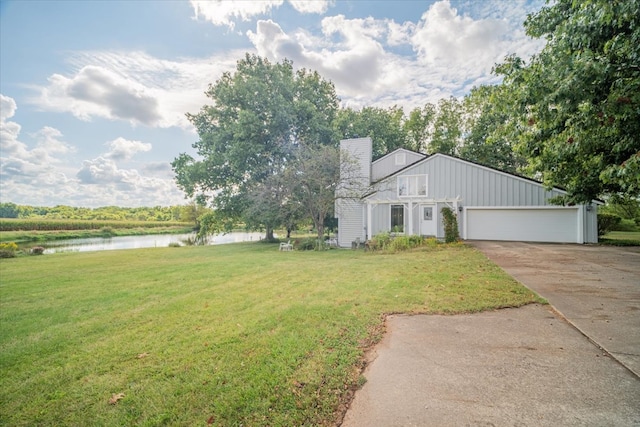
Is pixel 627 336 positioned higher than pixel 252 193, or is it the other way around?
pixel 252 193

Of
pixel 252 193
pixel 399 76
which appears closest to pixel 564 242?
pixel 399 76

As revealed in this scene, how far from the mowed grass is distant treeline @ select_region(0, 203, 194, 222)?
1957 inches

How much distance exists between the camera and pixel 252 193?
17.1 meters

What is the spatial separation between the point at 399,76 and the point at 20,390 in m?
19.2

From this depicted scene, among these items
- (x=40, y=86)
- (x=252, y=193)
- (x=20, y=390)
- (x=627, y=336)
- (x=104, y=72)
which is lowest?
(x=20, y=390)

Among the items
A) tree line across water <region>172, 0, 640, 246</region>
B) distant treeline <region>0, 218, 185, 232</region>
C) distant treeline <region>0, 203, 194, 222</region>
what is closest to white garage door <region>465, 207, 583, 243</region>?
tree line across water <region>172, 0, 640, 246</region>

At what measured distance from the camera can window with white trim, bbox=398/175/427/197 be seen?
16250 mm

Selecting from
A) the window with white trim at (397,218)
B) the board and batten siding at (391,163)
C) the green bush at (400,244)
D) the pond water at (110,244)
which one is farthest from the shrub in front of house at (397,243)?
the pond water at (110,244)

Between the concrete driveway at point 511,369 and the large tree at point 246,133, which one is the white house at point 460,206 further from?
the concrete driveway at point 511,369

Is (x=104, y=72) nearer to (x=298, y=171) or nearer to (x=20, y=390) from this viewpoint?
(x=298, y=171)

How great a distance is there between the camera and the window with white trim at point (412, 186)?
53.3 ft

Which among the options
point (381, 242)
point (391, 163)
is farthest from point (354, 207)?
point (391, 163)

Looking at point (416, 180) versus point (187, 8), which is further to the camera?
point (416, 180)

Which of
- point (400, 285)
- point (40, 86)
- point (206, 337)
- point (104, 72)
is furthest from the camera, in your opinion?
point (104, 72)
